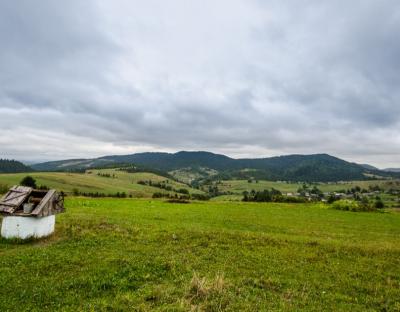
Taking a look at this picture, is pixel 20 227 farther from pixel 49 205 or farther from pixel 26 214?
pixel 49 205

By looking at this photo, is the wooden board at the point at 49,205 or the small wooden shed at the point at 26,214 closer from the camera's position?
the small wooden shed at the point at 26,214

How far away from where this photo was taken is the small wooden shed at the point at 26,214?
60.4ft

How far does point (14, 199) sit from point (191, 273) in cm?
1438

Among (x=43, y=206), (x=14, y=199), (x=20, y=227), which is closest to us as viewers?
(x=20, y=227)

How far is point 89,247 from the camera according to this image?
1702cm

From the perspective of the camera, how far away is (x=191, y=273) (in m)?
12.5

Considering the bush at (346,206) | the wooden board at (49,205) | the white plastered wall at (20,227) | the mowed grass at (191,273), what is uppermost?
the wooden board at (49,205)

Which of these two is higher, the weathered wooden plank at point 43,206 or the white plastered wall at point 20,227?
the weathered wooden plank at point 43,206

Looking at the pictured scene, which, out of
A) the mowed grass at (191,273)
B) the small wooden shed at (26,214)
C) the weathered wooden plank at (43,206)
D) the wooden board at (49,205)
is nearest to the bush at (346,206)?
the mowed grass at (191,273)

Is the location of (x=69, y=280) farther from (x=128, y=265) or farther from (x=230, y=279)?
(x=230, y=279)

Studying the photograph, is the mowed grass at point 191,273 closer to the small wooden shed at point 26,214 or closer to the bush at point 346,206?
the small wooden shed at point 26,214

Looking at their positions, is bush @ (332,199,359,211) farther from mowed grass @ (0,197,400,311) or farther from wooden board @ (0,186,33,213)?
wooden board @ (0,186,33,213)

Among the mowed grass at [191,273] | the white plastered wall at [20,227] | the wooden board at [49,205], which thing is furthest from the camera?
the wooden board at [49,205]

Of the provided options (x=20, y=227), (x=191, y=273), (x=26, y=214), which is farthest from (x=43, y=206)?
(x=191, y=273)
